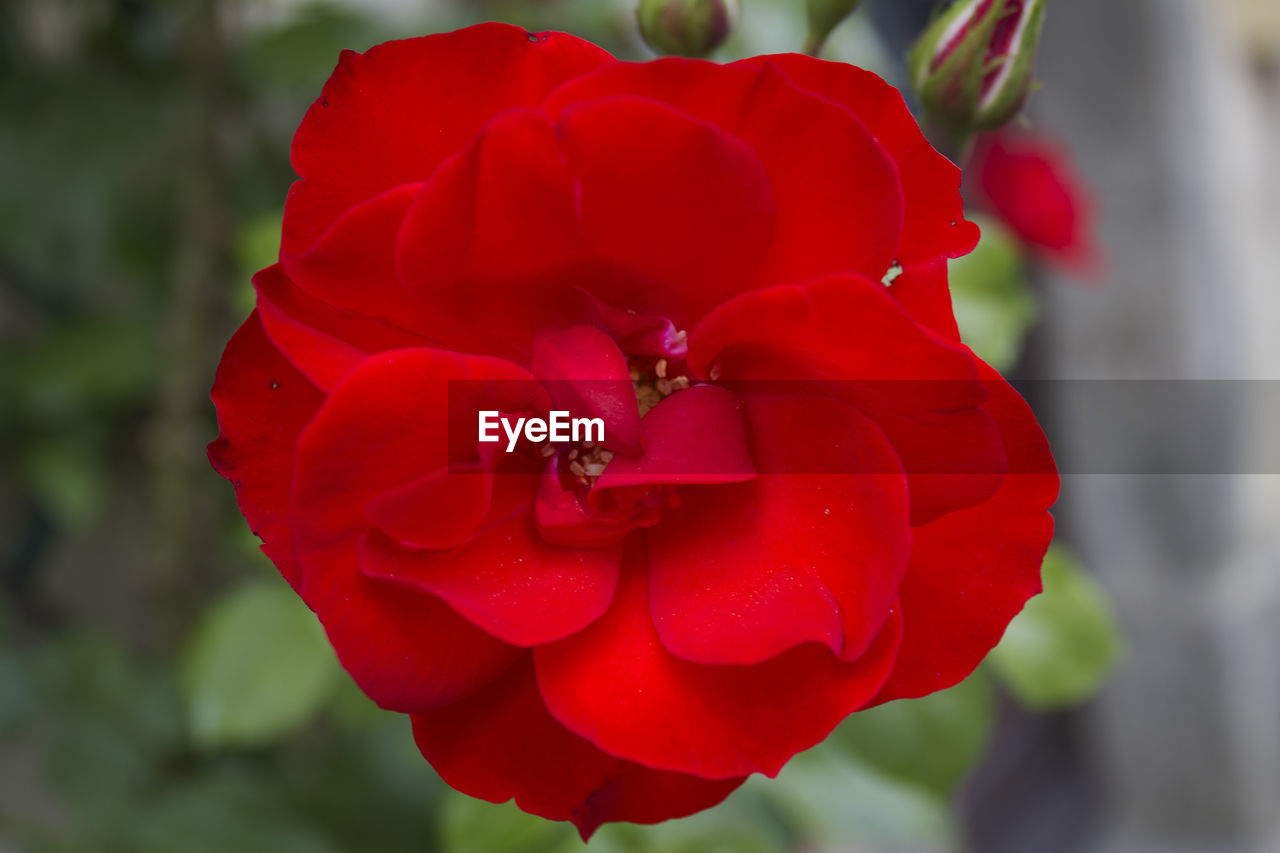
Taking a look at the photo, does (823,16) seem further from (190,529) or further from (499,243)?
(190,529)

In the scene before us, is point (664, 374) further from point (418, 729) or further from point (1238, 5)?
point (1238, 5)

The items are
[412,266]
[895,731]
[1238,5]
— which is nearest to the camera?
[412,266]

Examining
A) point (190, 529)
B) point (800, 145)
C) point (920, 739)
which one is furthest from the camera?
point (190, 529)

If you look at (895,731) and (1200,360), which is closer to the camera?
(895,731)

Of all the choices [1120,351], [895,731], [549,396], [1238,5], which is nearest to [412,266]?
[549,396]

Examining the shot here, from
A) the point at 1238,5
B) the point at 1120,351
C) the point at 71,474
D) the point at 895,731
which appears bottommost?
the point at 1120,351

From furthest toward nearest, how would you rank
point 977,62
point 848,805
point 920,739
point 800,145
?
point 848,805, point 920,739, point 977,62, point 800,145

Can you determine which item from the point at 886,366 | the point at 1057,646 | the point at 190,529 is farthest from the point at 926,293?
the point at 190,529

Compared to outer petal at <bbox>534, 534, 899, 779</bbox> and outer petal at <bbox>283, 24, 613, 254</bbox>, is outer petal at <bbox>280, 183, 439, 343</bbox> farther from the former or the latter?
outer petal at <bbox>534, 534, 899, 779</bbox>
